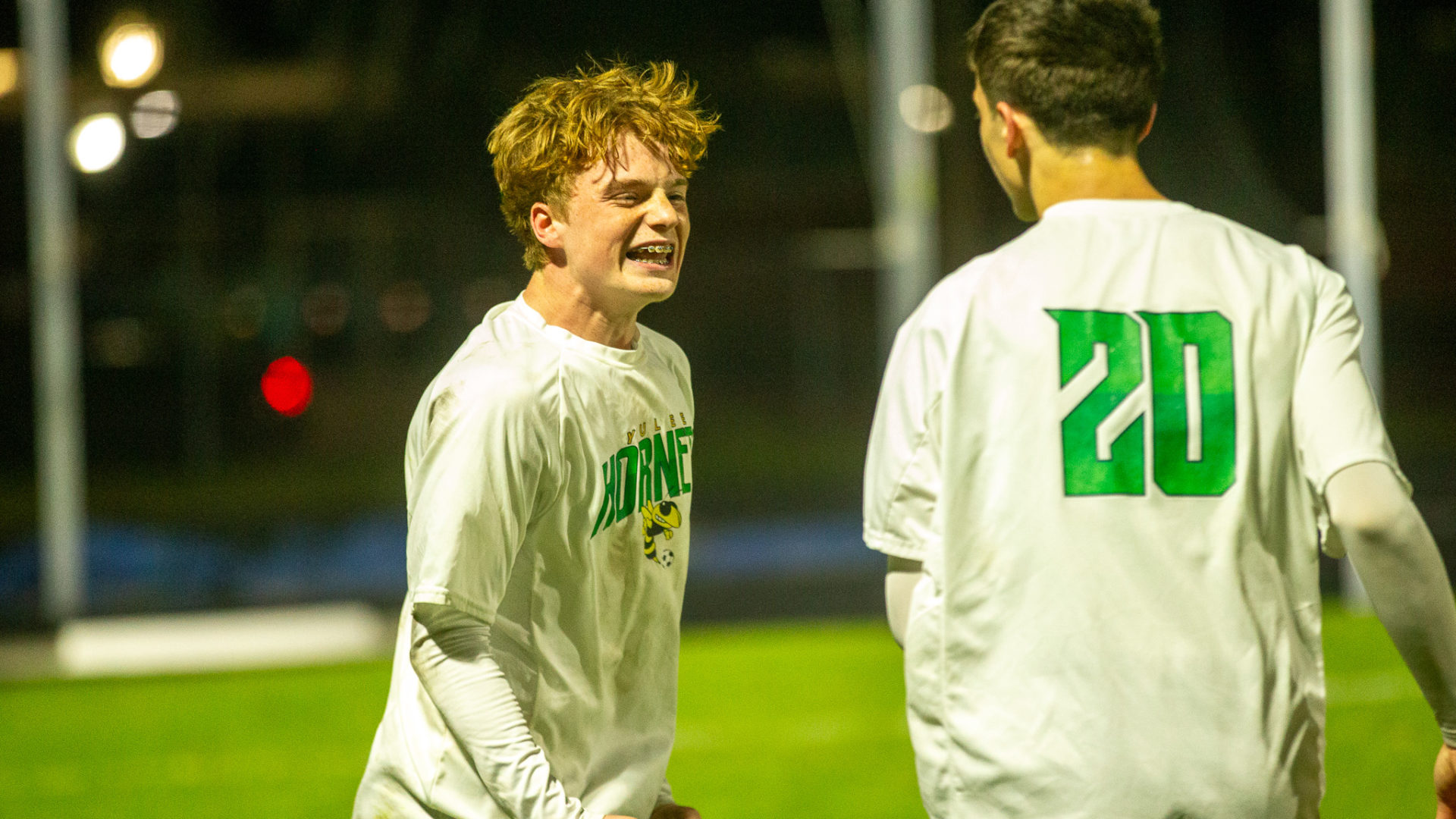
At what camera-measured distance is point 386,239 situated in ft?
22.1

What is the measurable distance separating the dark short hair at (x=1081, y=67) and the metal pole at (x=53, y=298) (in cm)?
554

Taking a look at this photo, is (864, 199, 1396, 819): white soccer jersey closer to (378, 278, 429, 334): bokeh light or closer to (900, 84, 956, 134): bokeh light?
(900, 84, 956, 134): bokeh light

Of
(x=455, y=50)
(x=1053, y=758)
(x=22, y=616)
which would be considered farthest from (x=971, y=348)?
(x=22, y=616)

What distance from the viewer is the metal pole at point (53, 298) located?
6102mm

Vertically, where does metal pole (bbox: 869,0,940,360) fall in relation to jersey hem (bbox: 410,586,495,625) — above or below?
above

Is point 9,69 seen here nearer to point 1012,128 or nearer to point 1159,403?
point 1012,128

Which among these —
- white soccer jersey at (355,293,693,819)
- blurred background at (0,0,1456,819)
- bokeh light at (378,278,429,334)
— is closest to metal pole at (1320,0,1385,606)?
blurred background at (0,0,1456,819)

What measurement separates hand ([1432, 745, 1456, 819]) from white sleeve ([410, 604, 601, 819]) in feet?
Answer: 3.35

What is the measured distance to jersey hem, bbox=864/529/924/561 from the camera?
1.57 meters

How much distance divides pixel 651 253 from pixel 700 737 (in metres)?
3.10

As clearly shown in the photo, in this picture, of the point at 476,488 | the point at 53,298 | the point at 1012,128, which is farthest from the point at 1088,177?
the point at 53,298

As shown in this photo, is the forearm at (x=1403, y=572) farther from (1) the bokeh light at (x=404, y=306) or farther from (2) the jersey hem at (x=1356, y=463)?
(1) the bokeh light at (x=404, y=306)

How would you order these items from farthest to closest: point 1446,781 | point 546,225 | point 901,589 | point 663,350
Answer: point 663,350
point 546,225
point 1446,781
point 901,589

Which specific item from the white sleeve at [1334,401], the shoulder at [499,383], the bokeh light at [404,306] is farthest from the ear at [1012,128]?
the bokeh light at [404,306]
